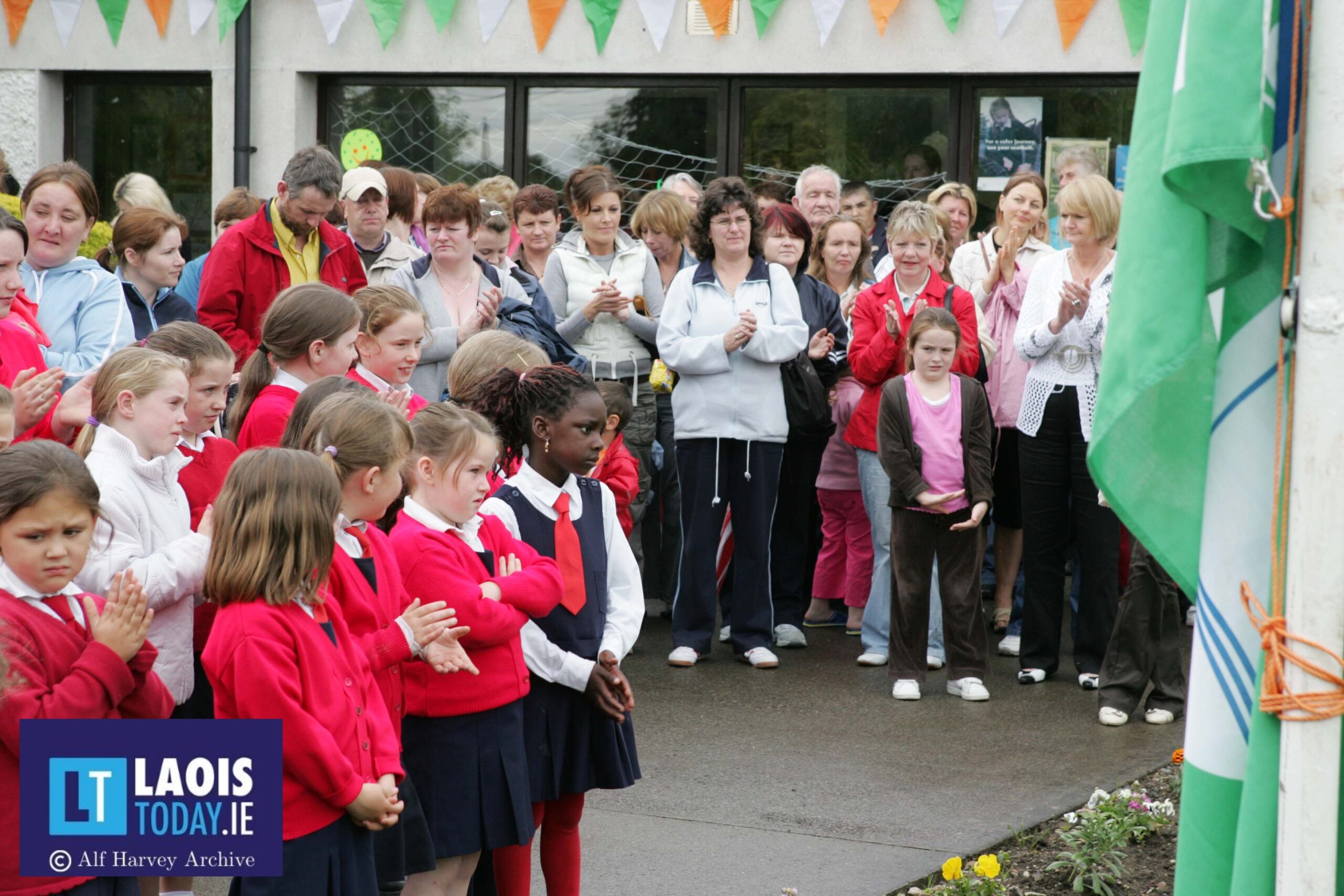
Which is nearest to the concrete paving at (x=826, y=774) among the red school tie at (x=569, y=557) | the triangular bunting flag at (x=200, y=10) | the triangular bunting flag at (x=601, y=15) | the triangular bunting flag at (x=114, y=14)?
the red school tie at (x=569, y=557)

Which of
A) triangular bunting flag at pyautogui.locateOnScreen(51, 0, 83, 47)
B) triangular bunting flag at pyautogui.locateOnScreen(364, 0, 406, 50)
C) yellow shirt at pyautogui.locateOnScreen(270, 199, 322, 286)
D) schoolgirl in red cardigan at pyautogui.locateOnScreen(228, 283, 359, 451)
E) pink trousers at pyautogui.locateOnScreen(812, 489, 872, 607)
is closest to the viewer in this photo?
schoolgirl in red cardigan at pyautogui.locateOnScreen(228, 283, 359, 451)

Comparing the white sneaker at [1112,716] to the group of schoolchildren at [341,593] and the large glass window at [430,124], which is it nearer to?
the group of schoolchildren at [341,593]

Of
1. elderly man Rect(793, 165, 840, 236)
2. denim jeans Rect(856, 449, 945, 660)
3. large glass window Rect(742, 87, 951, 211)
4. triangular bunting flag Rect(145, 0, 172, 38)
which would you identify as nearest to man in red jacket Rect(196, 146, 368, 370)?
denim jeans Rect(856, 449, 945, 660)

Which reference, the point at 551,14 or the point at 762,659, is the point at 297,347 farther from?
the point at 551,14

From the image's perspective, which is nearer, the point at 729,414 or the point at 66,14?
the point at 729,414

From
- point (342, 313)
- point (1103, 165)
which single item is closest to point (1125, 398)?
point (342, 313)

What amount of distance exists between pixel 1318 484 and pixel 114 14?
1163cm

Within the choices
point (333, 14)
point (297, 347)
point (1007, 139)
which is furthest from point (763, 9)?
point (297, 347)

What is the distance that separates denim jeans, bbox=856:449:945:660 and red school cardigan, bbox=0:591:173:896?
4464mm

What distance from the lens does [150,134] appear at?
1225cm

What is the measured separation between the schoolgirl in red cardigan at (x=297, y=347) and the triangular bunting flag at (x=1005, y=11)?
6732 millimetres

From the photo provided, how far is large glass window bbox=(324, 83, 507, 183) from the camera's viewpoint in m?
11.6

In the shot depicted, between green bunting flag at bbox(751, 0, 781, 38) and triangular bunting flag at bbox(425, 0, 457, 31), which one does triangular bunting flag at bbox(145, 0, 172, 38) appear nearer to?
triangular bunting flag at bbox(425, 0, 457, 31)

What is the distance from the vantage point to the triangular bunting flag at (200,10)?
37.9 ft
